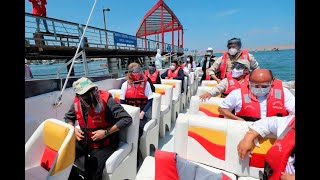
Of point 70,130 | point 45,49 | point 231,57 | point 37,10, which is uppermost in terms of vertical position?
point 37,10

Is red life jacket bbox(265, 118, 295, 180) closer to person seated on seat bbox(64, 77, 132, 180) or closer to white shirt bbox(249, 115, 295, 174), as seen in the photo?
white shirt bbox(249, 115, 295, 174)

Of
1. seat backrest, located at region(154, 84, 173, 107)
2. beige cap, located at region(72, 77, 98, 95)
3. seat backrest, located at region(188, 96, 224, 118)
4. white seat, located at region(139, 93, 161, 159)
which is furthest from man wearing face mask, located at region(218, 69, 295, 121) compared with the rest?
seat backrest, located at region(154, 84, 173, 107)

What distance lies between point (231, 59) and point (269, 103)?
1877mm

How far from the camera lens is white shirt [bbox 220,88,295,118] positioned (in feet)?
6.39

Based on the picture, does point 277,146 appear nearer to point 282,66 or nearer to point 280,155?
point 280,155

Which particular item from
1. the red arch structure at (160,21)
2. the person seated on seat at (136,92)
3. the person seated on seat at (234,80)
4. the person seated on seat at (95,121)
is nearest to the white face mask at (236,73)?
the person seated on seat at (234,80)

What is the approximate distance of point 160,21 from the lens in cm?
2397

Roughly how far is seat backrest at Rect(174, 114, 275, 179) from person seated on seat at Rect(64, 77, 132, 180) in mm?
631

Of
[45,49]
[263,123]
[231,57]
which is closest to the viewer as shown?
[263,123]

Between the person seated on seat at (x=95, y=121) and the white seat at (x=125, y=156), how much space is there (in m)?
0.09

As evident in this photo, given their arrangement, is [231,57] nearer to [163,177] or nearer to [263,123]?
[263,123]
